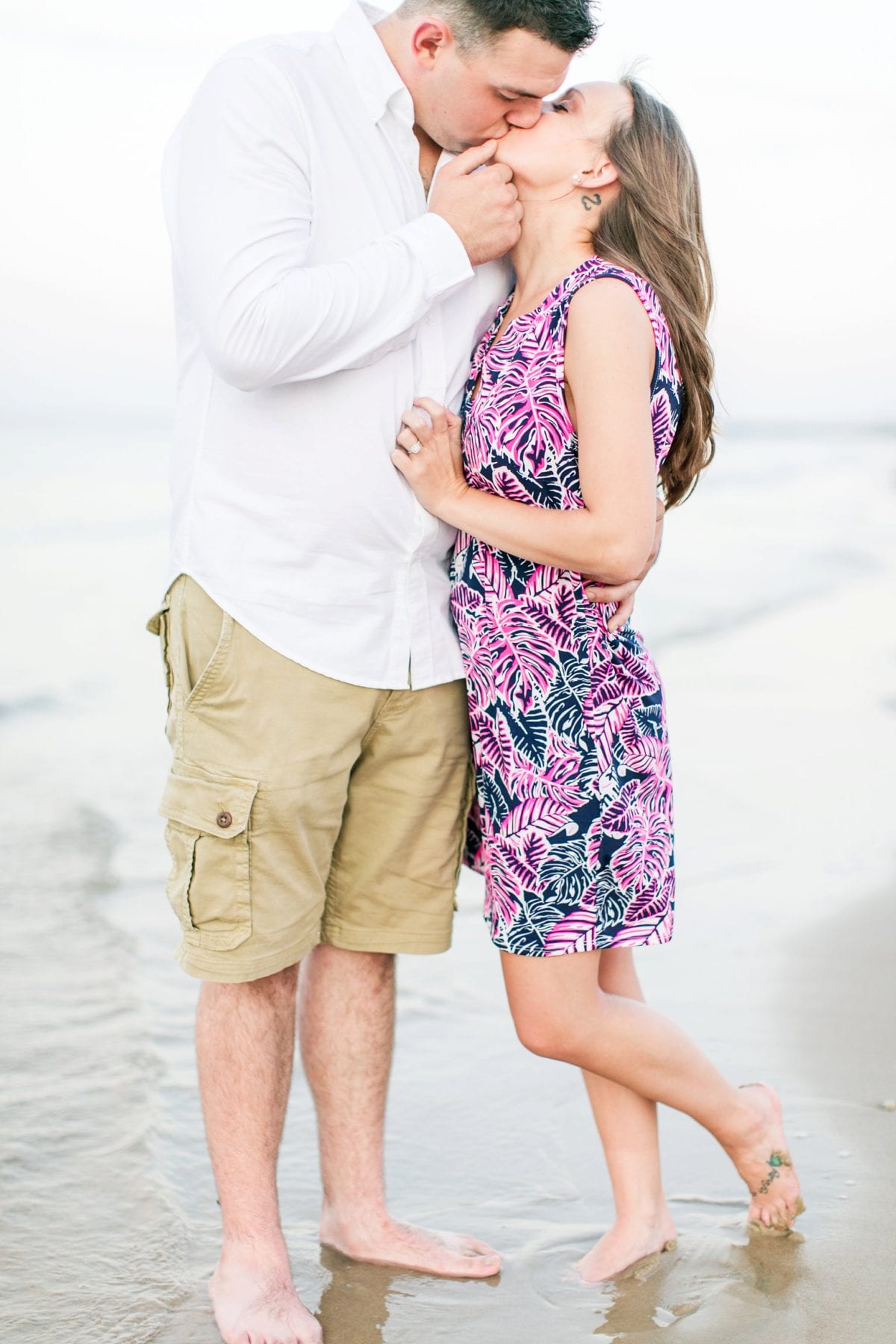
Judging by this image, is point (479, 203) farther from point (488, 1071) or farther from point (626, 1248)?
point (488, 1071)

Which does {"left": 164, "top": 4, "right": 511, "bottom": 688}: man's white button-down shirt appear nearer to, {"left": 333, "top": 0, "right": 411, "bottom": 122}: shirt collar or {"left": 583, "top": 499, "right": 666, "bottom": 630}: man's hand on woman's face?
{"left": 333, "top": 0, "right": 411, "bottom": 122}: shirt collar

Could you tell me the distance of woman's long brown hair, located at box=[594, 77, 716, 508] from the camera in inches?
90.4

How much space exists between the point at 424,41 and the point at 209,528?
87cm

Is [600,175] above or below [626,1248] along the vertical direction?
above

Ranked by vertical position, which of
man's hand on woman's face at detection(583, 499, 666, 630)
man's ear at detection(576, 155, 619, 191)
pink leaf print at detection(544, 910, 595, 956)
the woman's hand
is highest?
man's ear at detection(576, 155, 619, 191)

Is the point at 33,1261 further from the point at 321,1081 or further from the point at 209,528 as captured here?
the point at 209,528

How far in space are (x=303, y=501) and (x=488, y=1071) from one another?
1.54 metres

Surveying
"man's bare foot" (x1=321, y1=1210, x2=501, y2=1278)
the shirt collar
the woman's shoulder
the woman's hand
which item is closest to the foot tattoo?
"man's bare foot" (x1=321, y1=1210, x2=501, y2=1278)

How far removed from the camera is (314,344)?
6.72 feet

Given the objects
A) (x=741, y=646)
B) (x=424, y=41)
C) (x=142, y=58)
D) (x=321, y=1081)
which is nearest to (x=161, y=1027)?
(x=321, y=1081)

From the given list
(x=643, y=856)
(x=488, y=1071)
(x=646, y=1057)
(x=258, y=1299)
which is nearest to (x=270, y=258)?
(x=643, y=856)

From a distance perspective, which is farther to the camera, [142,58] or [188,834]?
[142,58]

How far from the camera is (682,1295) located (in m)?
2.37

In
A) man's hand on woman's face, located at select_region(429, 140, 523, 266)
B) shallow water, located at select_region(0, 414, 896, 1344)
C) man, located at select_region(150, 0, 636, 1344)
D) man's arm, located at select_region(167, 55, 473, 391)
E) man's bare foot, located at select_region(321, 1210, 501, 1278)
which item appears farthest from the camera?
man's bare foot, located at select_region(321, 1210, 501, 1278)
